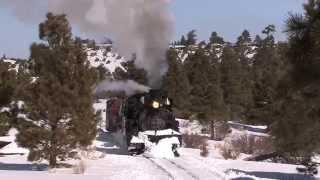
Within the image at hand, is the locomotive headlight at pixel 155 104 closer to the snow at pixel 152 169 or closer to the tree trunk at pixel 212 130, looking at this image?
the snow at pixel 152 169

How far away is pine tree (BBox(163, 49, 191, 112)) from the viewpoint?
61062mm

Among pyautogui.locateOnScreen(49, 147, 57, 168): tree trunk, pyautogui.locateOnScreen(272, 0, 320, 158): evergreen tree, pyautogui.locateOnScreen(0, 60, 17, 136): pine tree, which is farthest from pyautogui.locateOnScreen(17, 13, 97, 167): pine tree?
pyautogui.locateOnScreen(272, 0, 320, 158): evergreen tree

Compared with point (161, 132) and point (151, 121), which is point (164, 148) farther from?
point (151, 121)

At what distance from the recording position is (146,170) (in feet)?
76.5

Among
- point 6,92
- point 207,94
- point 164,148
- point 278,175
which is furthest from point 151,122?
point 207,94

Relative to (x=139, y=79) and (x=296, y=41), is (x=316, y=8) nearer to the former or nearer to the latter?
(x=296, y=41)

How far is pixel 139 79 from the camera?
47.2 meters

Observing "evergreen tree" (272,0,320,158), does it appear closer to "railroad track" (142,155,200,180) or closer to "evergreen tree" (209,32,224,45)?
"railroad track" (142,155,200,180)

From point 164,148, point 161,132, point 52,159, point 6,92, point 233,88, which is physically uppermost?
point 233,88

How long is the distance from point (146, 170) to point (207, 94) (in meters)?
36.6

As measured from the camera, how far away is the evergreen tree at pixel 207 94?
58.5 meters

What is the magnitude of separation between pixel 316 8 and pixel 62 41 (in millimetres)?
12209

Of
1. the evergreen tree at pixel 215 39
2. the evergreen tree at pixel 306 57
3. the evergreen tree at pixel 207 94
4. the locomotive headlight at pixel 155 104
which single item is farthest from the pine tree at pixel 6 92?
the evergreen tree at pixel 215 39

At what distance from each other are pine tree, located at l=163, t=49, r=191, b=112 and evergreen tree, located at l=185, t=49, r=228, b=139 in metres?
0.77
